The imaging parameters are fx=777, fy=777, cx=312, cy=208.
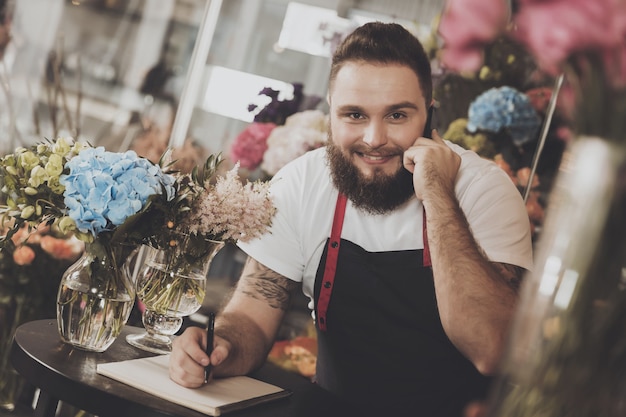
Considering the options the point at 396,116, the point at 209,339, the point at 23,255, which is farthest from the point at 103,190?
the point at 23,255

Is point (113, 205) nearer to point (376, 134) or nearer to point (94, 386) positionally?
point (94, 386)

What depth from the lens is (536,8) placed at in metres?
0.67

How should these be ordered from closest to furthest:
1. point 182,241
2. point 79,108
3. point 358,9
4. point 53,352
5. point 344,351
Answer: point 53,352
point 182,241
point 344,351
point 358,9
point 79,108

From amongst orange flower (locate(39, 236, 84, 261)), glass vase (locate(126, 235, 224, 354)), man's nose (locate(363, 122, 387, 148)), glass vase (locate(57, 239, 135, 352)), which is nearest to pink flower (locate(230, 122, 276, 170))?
orange flower (locate(39, 236, 84, 261))

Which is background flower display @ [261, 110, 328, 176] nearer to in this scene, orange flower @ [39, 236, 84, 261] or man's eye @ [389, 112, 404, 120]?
man's eye @ [389, 112, 404, 120]

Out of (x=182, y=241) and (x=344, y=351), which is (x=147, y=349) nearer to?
(x=182, y=241)

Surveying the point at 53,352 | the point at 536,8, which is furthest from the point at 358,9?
the point at 536,8

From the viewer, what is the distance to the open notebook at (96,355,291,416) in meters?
1.44

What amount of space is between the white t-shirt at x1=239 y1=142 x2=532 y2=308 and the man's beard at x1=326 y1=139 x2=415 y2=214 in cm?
3

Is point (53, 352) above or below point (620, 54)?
below

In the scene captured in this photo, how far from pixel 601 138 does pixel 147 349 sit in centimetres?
133

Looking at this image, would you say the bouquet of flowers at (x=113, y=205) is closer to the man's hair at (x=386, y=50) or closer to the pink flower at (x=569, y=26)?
the man's hair at (x=386, y=50)

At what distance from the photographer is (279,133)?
2848 millimetres

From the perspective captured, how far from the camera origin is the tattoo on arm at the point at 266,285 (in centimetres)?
203
